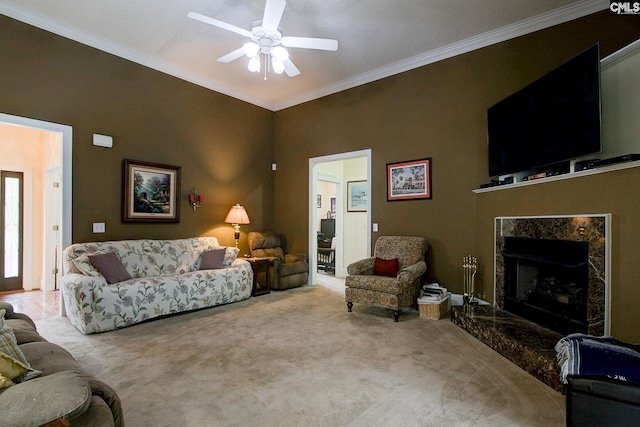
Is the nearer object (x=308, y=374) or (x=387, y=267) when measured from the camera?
(x=308, y=374)

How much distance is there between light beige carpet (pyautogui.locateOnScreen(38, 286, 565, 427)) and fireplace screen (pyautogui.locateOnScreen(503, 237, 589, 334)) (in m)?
0.65

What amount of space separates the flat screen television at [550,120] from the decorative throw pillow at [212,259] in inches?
146

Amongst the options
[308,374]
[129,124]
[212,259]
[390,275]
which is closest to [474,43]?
[390,275]

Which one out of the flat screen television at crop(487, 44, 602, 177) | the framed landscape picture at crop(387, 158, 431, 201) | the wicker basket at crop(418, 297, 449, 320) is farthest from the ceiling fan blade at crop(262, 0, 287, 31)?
the wicker basket at crop(418, 297, 449, 320)

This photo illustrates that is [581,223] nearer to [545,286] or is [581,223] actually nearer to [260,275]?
[545,286]

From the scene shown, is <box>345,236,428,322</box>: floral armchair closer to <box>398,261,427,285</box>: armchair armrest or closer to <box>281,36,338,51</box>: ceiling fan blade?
<box>398,261,427,285</box>: armchair armrest

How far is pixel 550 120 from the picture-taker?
292 centimetres

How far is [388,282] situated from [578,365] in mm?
1998

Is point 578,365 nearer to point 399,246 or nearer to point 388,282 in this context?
point 388,282

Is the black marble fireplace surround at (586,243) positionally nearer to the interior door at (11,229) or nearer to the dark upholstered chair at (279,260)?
the dark upholstered chair at (279,260)

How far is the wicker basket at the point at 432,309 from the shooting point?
148 inches

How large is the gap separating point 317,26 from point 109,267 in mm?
3596

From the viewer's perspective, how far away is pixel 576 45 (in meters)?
3.36

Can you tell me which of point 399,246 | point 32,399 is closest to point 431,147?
point 399,246
